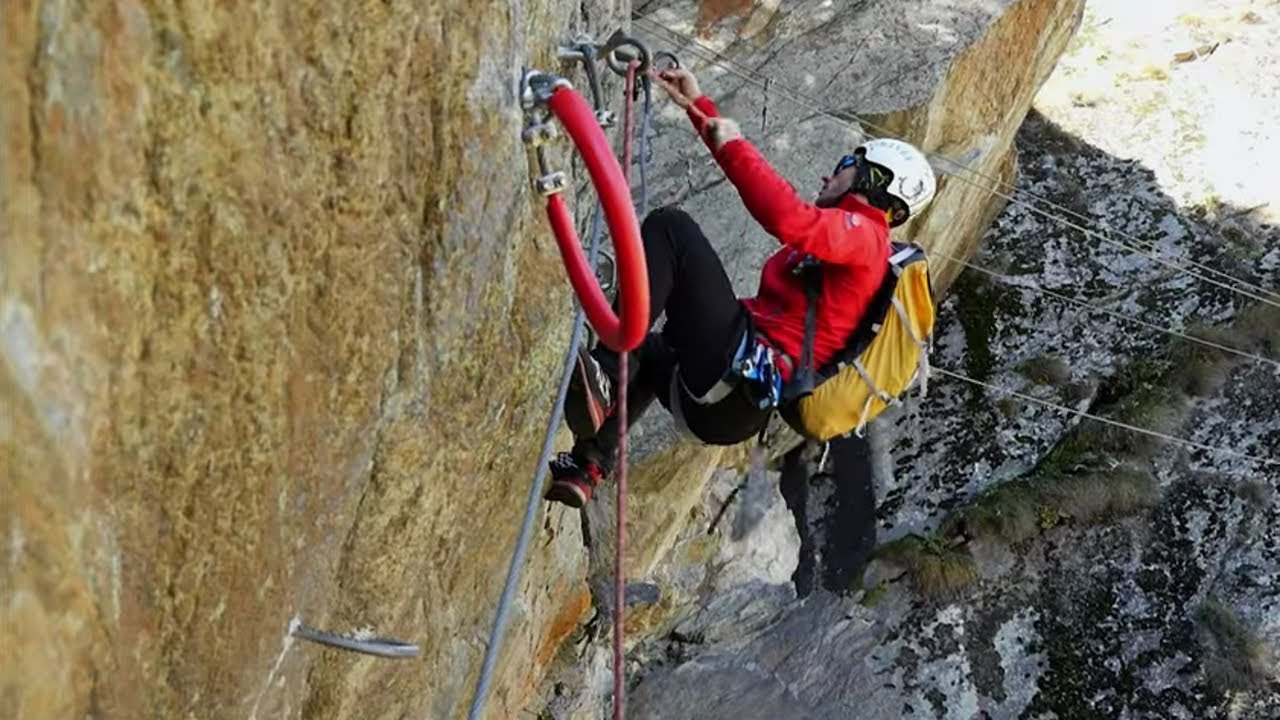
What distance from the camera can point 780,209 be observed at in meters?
3.43

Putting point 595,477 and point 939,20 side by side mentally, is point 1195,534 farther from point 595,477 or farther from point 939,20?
point 595,477

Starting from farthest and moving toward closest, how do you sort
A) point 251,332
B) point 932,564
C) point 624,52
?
point 932,564 < point 624,52 < point 251,332

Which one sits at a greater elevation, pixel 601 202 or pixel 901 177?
pixel 601 202

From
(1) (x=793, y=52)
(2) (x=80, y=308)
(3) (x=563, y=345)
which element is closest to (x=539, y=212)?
(3) (x=563, y=345)

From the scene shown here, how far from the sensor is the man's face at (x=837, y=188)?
4051mm

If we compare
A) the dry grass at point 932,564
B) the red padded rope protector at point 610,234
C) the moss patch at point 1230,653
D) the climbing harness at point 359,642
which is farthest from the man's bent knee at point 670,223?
the moss patch at point 1230,653

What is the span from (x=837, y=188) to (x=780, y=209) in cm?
73

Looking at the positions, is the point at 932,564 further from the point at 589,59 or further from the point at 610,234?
the point at 610,234

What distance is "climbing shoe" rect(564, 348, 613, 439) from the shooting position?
3896 millimetres

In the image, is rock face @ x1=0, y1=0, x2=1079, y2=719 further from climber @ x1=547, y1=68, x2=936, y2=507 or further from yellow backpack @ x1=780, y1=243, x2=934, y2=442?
yellow backpack @ x1=780, y1=243, x2=934, y2=442

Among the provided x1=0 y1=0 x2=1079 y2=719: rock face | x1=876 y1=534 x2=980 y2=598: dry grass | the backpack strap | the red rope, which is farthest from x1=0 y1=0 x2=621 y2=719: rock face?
x1=876 y1=534 x2=980 y2=598: dry grass

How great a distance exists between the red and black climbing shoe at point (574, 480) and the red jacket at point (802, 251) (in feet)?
2.76

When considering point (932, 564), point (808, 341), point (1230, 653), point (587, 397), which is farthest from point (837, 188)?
point (1230, 653)

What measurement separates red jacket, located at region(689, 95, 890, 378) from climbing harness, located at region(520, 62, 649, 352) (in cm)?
77
